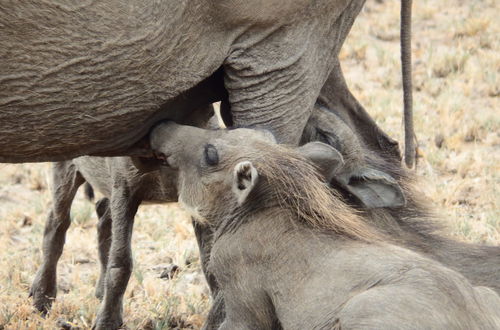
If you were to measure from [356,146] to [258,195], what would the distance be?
74cm

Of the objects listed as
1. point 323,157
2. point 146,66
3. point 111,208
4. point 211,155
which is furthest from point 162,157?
point 111,208

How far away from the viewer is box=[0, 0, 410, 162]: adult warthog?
3.60 meters

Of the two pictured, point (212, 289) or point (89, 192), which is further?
point (89, 192)

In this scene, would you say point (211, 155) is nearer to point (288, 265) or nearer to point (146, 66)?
point (146, 66)

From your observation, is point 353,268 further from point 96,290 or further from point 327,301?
point 96,290

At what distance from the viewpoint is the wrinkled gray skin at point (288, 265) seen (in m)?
3.13

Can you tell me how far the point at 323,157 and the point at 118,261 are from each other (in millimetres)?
1376

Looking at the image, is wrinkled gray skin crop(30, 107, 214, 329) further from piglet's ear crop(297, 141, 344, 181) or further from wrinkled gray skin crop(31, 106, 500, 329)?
piglet's ear crop(297, 141, 344, 181)

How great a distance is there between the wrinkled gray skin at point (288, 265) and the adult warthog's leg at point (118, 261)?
729 millimetres

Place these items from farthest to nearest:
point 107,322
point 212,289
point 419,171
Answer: point 419,171 < point 107,322 < point 212,289

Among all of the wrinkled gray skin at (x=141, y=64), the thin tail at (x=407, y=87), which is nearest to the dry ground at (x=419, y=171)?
the thin tail at (x=407, y=87)

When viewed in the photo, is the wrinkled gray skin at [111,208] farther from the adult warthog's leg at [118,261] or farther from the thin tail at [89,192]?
the thin tail at [89,192]

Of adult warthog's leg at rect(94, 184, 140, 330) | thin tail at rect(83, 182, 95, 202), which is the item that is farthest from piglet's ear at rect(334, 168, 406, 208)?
thin tail at rect(83, 182, 95, 202)

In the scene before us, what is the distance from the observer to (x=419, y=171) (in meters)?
7.02
